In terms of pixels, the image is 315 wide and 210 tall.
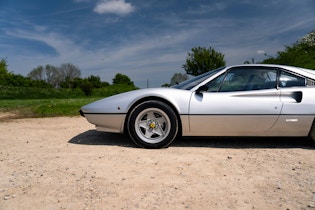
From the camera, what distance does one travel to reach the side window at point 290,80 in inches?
138

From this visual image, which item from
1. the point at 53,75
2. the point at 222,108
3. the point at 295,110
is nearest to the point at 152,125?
the point at 222,108

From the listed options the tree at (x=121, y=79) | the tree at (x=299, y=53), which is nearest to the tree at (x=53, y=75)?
the tree at (x=121, y=79)

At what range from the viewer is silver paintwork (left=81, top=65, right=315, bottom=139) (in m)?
3.36

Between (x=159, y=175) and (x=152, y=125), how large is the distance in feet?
3.71

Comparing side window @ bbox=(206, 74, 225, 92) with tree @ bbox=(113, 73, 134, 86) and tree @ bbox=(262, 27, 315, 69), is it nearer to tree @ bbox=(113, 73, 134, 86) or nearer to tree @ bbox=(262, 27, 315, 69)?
tree @ bbox=(262, 27, 315, 69)

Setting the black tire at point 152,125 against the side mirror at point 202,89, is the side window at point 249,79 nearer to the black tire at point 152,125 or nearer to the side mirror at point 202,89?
the side mirror at point 202,89

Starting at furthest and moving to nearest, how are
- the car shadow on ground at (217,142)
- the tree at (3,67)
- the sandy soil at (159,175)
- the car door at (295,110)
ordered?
the tree at (3,67) → the car shadow on ground at (217,142) → the car door at (295,110) → the sandy soil at (159,175)

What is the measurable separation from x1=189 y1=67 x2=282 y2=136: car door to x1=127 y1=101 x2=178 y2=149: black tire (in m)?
0.30

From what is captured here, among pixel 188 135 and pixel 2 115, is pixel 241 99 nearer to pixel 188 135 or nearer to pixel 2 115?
pixel 188 135

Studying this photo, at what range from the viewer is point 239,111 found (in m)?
3.37

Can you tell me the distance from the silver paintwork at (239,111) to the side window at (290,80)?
3.5 inches

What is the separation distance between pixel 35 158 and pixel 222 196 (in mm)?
2261

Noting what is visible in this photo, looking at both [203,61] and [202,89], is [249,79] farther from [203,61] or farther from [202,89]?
[203,61]

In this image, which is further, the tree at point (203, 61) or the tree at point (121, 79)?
the tree at point (121, 79)
